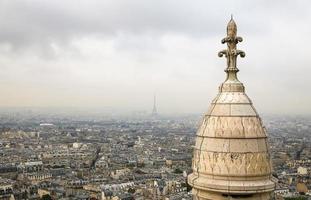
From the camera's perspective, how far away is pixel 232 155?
2945 mm

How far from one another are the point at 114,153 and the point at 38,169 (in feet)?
65.0

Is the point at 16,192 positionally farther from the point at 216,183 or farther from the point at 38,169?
the point at 216,183

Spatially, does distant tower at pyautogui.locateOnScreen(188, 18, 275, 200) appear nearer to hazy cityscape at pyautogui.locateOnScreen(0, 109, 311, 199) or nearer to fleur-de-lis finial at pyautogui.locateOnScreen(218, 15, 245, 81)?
fleur-de-lis finial at pyautogui.locateOnScreen(218, 15, 245, 81)

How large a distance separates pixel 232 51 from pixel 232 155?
76 cm

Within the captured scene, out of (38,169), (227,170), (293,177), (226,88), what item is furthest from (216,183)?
(38,169)

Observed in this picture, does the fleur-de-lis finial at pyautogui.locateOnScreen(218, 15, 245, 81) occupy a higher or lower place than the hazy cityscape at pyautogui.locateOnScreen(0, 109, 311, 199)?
higher

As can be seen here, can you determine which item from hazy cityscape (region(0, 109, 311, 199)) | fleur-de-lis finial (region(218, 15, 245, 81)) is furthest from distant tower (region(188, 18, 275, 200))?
hazy cityscape (region(0, 109, 311, 199))

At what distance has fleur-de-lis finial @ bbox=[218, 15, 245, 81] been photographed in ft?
10.8

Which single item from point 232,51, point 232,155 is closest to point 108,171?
point 232,51

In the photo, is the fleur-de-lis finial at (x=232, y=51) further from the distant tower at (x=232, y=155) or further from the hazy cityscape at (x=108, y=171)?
the hazy cityscape at (x=108, y=171)

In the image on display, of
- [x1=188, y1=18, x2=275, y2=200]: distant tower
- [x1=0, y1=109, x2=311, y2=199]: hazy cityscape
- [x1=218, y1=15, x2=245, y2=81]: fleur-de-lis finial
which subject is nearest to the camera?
[x1=188, y1=18, x2=275, y2=200]: distant tower

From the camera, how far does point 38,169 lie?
62156mm

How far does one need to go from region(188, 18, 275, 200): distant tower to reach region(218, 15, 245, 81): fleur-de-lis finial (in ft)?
0.59

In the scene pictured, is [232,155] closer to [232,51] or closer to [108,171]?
[232,51]
